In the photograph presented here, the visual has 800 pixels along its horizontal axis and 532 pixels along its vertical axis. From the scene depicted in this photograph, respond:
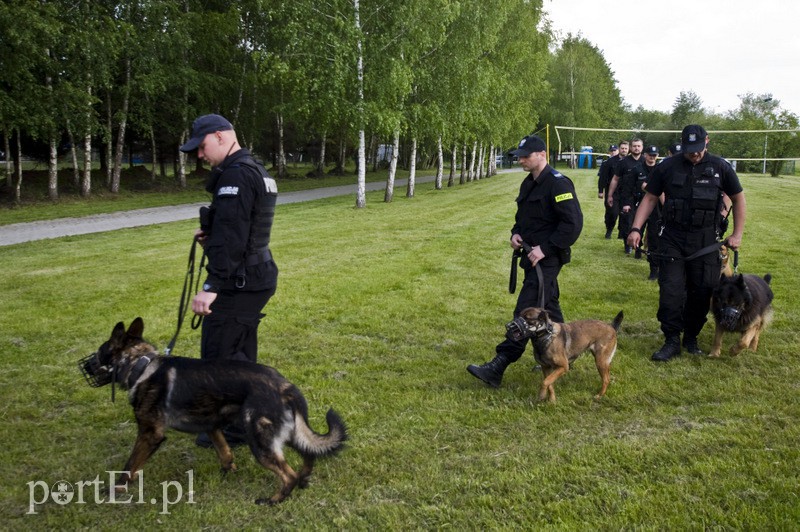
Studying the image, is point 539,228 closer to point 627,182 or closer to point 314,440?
point 314,440

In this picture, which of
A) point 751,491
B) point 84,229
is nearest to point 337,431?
point 751,491

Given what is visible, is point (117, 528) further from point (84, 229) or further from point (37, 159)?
point (37, 159)

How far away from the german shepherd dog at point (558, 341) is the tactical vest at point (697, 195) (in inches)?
62.9

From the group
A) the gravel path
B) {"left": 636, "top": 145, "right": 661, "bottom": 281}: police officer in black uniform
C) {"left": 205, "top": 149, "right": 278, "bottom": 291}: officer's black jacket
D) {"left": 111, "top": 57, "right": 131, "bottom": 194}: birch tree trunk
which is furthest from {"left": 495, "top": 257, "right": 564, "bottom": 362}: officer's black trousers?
{"left": 111, "top": 57, "right": 131, "bottom": 194}: birch tree trunk

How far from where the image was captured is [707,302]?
6.16 m

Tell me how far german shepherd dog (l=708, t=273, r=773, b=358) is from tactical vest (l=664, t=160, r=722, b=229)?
67 cm

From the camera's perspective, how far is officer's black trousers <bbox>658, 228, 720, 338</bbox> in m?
6.01

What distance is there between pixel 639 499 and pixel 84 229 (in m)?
17.1

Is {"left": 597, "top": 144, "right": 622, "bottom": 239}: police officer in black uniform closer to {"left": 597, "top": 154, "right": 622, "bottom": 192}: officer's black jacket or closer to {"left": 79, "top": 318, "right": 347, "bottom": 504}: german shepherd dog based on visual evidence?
{"left": 597, "top": 154, "right": 622, "bottom": 192}: officer's black jacket

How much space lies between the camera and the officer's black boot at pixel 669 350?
5984 mm

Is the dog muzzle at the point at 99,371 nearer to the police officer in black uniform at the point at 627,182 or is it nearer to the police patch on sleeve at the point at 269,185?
the police patch on sleeve at the point at 269,185

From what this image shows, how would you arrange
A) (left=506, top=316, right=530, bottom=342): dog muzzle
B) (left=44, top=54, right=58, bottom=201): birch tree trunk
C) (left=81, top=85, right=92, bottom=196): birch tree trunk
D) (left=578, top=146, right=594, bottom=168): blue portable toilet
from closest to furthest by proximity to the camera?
(left=506, top=316, right=530, bottom=342): dog muzzle
(left=44, top=54, right=58, bottom=201): birch tree trunk
(left=81, top=85, right=92, bottom=196): birch tree trunk
(left=578, top=146, right=594, bottom=168): blue portable toilet

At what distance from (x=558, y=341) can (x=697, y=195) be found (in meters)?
2.46

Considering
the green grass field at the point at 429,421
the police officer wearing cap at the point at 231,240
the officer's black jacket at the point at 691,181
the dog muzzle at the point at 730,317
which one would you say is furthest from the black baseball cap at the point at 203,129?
the dog muzzle at the point at 730,317
